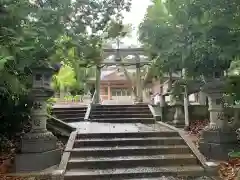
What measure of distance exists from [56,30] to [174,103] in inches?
299

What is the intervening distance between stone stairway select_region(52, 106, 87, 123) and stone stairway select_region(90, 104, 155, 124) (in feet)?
1.71

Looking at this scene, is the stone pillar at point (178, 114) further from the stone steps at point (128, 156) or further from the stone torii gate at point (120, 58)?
the stone torii gate at point (120, 58)

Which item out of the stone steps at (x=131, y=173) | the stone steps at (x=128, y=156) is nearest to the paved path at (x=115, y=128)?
the stone steps at (x=128, y=156)

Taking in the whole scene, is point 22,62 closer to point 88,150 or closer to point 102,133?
point 88,150

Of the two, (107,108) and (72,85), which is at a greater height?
(72,85)

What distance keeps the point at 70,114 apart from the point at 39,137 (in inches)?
294

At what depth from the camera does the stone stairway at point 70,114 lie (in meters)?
12.9

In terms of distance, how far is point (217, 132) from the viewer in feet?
21.2

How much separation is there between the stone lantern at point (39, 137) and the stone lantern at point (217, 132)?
10.9 ft

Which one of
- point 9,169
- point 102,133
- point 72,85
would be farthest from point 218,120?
point 72,85

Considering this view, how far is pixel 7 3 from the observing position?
3.87m

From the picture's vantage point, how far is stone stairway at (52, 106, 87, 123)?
12.9 metres

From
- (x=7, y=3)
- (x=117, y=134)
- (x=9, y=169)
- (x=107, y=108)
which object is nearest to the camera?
(x=7, y=3)

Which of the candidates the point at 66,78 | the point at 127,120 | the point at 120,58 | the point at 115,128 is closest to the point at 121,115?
the point at 127,120
